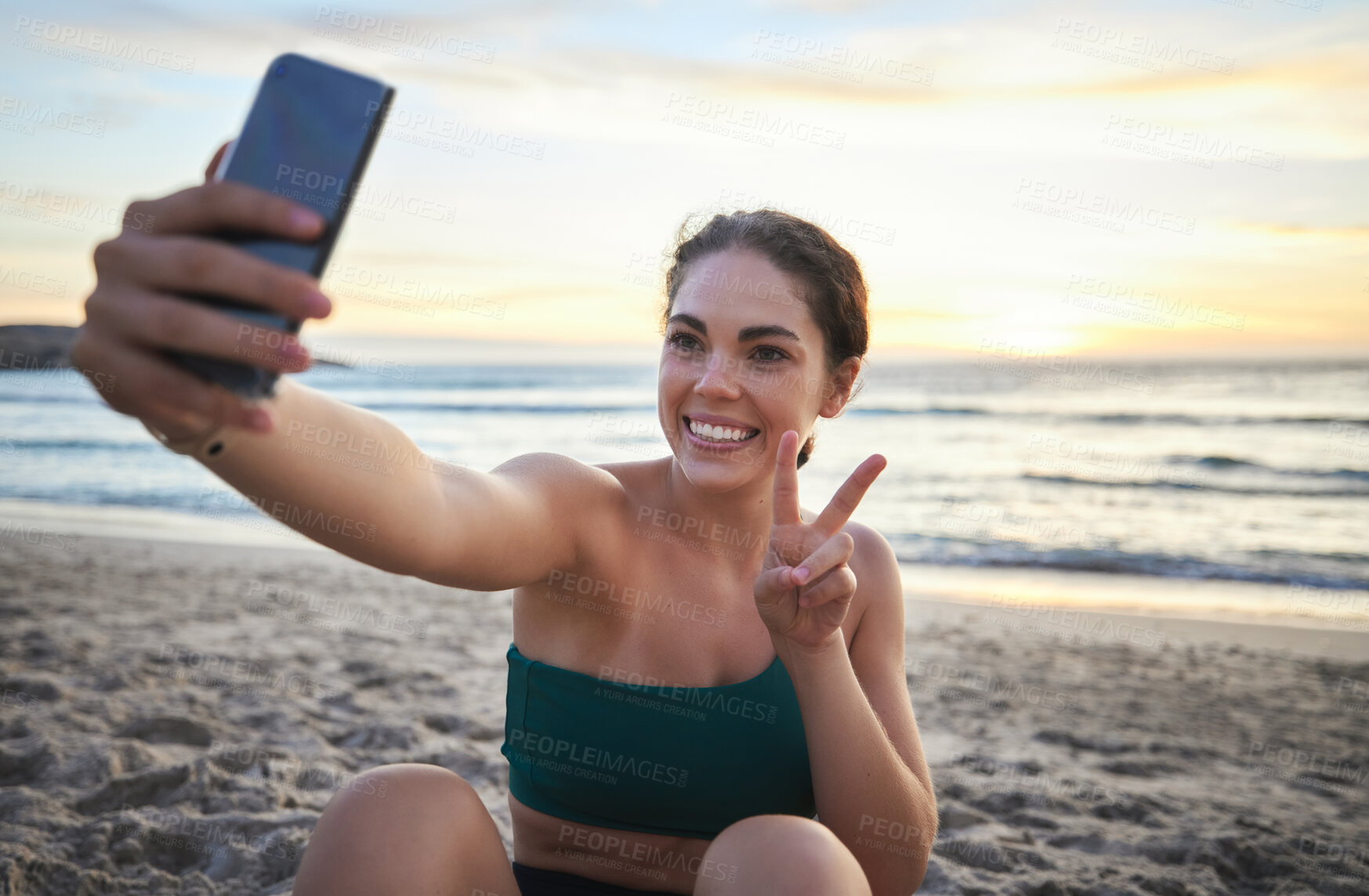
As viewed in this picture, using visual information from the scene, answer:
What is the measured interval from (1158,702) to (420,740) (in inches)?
170

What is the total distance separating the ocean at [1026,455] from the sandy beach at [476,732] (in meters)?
1.99

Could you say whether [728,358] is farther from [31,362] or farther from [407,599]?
[31,362]

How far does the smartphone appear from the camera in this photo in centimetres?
95

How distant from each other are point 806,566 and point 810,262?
1.07 metres

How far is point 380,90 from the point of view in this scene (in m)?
1.05

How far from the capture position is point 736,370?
2457 millimetres

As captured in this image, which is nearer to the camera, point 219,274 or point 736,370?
point 219,274

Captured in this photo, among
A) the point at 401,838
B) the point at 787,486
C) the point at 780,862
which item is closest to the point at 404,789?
the point at 401,838

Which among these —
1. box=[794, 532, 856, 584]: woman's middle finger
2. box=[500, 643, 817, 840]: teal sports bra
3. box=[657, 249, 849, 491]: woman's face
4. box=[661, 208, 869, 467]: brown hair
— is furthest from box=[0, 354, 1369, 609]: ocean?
box=[794, 532, 856, 584]: woman's middle finger

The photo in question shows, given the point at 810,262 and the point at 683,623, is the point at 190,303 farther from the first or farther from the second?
the point at 810,262

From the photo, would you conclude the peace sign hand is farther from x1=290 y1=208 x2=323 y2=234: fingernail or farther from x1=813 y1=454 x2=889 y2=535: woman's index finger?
x1=290 y1=208 x2=323 y2=234: fingernail

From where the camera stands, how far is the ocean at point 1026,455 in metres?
10.9

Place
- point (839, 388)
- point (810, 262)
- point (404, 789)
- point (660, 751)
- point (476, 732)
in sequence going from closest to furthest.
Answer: point (404, 789), point (660, 751), point (810, 262), point (839, 388), point (476, 732)

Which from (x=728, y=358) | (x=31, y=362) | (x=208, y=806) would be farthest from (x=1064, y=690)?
(x=31, y=362)
